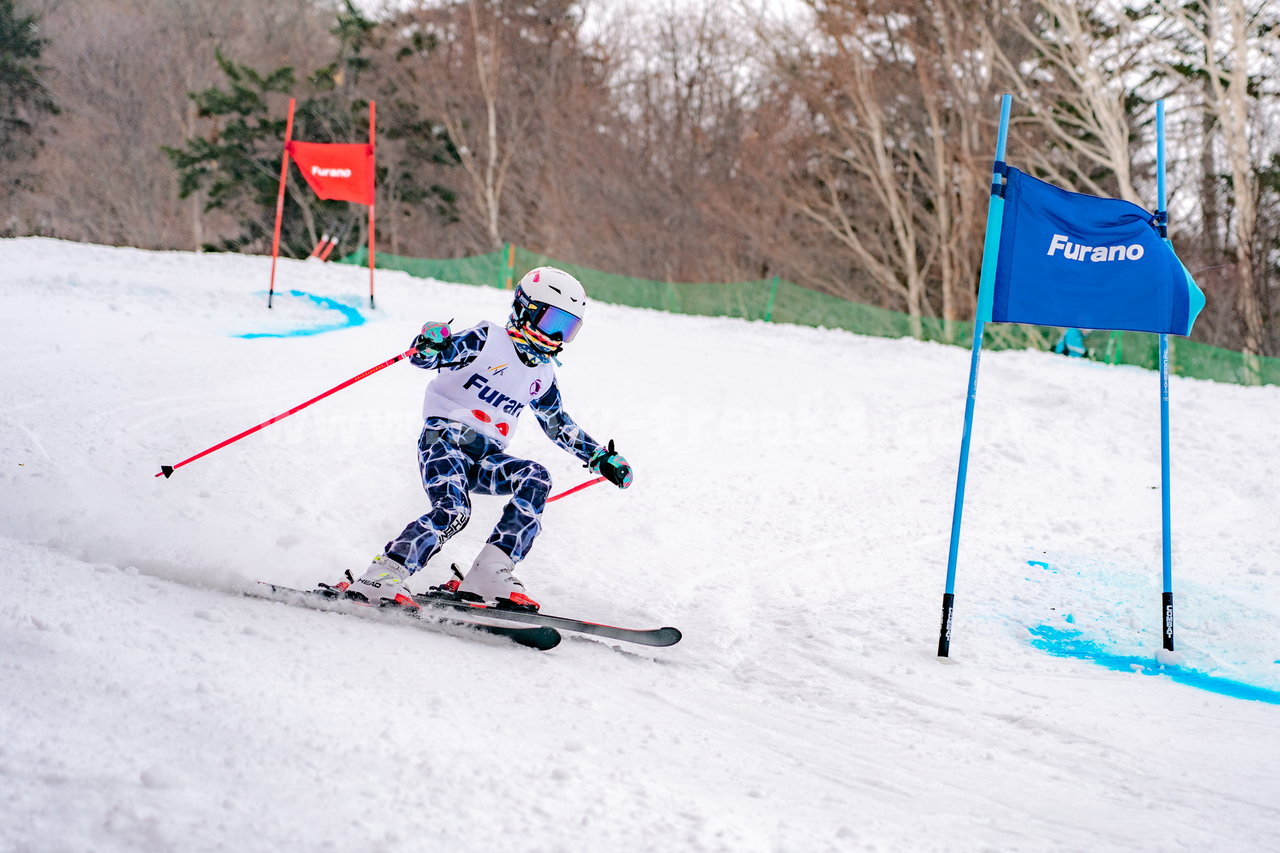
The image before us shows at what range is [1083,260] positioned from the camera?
4820 mm

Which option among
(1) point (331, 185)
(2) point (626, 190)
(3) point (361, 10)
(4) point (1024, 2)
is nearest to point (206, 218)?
(3) point (361, 10)

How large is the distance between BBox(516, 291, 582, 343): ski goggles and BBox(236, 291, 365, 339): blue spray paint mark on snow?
7.10m

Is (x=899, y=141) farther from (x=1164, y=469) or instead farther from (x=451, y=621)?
(x=451, y=621)

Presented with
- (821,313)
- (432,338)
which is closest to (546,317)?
(432,338)

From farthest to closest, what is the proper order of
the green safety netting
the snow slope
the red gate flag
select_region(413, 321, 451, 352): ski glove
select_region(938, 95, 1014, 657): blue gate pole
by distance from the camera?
1. the green safety netting
2. the red gate flag
3. select_region(938, 95, 1014, 657): blue gate pole
4. select_region(413, 321, 451, 352): ski glove
5. the snow slope

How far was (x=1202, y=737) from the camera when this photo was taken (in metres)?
3.71

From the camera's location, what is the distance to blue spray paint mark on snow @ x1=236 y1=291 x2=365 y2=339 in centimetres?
1098

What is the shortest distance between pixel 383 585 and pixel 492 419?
3.06ft

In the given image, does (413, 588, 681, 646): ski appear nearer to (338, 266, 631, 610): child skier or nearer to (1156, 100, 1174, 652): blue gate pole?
(338, 266, 631, 610): child skier

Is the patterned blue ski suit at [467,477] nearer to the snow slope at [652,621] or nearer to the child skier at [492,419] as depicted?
the child skier at [492,419]

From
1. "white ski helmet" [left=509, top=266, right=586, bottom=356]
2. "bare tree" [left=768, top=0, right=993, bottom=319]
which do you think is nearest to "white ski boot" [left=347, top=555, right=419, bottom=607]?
"white ski helmet" [left=509, top=266, right=586, bottom=356]

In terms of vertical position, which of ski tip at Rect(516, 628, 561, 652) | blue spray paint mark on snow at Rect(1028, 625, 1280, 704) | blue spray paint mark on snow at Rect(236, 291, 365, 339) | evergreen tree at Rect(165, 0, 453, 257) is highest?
evergreen tree at Rect(165, 0, 453, 257)

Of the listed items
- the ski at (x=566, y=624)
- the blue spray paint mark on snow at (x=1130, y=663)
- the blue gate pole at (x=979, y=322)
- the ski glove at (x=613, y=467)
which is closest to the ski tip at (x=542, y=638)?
the ski at (x=566, y=624)

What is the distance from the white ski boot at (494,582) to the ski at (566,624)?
9cm
